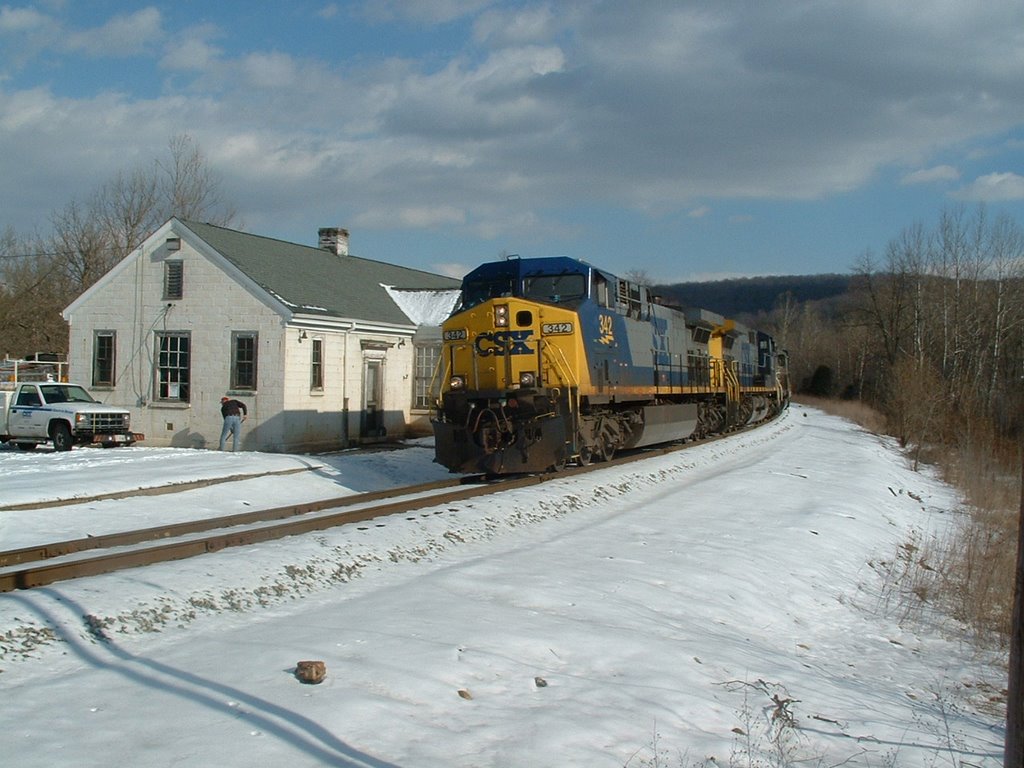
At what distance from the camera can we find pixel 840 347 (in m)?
90.9

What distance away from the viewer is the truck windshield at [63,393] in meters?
21.5

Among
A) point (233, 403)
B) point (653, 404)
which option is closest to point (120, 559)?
point (233, 403)

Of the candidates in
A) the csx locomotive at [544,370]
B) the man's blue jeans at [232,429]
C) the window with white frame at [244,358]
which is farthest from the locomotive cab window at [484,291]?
the window with white frame at [244,358]

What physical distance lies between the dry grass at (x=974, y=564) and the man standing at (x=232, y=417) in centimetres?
1380

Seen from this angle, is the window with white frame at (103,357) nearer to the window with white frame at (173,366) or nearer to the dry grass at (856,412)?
the window with white frame at (173,366)

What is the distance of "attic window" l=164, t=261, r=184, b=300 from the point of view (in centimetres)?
2245

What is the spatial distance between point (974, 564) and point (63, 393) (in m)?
20.2

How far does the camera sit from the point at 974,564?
12172mm

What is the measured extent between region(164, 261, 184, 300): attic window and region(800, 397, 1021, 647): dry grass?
17.9 meters

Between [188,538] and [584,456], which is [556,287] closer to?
[584,456]

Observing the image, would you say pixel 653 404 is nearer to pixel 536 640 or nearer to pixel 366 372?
pixel 366 372

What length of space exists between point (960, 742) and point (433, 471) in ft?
44.1

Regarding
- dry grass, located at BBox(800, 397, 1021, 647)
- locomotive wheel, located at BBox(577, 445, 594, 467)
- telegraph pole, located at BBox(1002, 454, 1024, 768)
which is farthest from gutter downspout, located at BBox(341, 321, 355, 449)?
telegraph pole, located at BBox(1002, 454, 1024, 768)

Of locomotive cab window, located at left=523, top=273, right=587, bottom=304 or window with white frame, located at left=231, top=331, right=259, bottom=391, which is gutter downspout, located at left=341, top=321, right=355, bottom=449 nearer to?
window with white frame, located at left=231, top=331, right=259, bottom=391
